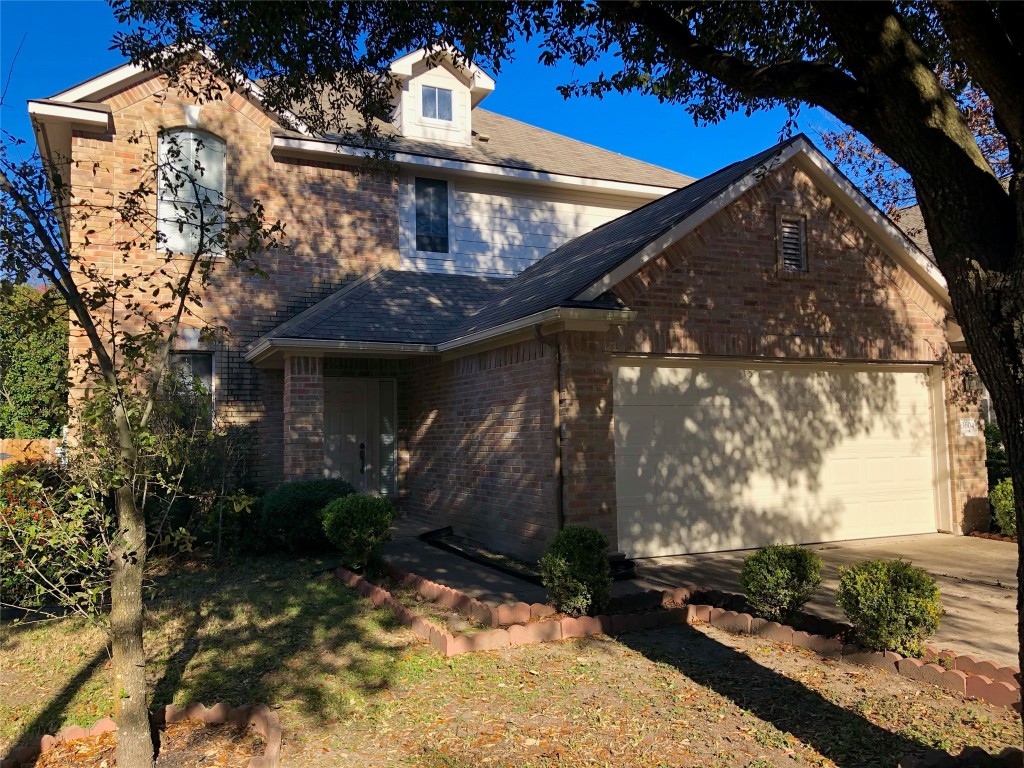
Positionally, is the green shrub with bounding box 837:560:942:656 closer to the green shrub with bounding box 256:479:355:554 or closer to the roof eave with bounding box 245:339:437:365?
the green shrub with bounding box 256:479:355:554

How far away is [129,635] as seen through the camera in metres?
4.52

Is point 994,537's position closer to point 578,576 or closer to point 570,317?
point 570,317

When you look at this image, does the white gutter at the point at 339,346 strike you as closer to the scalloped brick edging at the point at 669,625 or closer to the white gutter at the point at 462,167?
the white gutter at the point at 462,167

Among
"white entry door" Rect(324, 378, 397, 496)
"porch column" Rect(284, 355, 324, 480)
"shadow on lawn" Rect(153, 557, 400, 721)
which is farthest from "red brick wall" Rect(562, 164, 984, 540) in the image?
"white entry door" Rect(324, 378, 397, 496)

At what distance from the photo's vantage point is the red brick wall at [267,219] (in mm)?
13039

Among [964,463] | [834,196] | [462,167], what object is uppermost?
[462,167]

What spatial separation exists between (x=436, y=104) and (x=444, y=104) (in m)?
0.19

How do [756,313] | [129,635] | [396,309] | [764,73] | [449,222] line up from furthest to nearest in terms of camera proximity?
[449,222], [396,309], [756,313], [764,73], [129,635]

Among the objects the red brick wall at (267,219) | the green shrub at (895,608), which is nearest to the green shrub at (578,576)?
the green shrub at (895,608)

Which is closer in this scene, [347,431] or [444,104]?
[347,431]

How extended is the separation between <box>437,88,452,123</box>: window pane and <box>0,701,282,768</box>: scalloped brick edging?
1399 cm

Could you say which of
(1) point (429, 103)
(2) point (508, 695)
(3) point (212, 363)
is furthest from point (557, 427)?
(1) point (429, 103)

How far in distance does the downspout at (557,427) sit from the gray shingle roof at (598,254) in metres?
0.54

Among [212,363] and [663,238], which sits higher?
[663,238]
